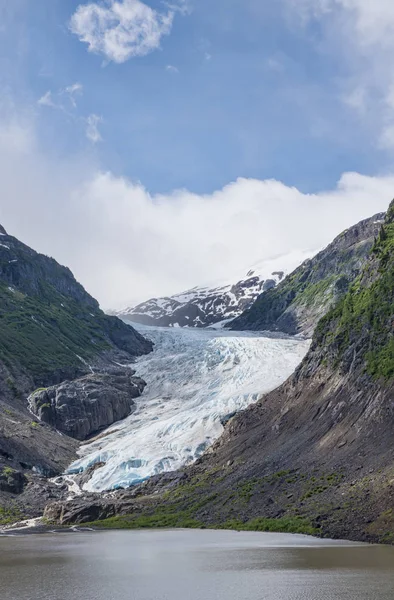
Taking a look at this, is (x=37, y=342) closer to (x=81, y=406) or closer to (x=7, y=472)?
(x=81, y=406)

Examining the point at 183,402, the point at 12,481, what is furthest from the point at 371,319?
the point at 183,402

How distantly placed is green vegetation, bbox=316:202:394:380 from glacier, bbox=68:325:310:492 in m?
30.9

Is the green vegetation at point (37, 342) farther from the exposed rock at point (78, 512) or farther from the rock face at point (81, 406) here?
the exposed rock at point (78, 512)

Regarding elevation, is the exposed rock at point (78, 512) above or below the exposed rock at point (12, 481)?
below

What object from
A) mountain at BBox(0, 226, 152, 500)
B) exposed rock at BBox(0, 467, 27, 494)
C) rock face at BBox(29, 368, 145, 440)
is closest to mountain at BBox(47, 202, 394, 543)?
exposed rock at BBox(0, 467, 27, 494)

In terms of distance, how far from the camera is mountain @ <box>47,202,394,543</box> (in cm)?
5819

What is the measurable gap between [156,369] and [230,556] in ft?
Answer: 422

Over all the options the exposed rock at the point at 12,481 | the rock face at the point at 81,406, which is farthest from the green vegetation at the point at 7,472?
the rock face at the point at 81,406

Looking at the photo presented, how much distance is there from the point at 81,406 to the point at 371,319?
76.2 metres

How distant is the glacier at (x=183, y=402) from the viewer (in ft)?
363

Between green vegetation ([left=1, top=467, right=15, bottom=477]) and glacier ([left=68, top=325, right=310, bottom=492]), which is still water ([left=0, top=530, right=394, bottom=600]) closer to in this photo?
green vegetation ([left=1, top=467, right=15, bottom=477])

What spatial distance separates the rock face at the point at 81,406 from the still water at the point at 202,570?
271 feet

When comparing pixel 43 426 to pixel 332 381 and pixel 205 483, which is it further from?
pixel 332 381

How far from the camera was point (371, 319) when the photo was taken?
281 feet
